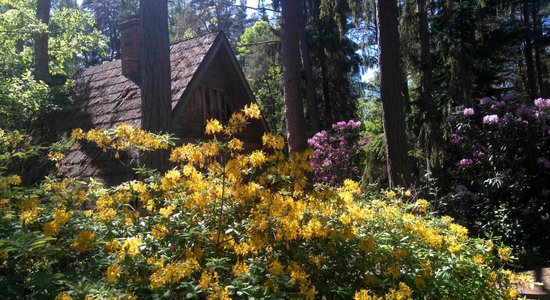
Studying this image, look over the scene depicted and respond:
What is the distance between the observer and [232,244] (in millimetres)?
2656

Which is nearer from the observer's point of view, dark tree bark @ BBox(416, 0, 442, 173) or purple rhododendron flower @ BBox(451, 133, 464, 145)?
dark tree bark @ BBox(416, 0, 442, 173)

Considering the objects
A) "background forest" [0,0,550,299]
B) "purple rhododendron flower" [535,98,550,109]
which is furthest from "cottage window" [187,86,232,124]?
"purple rhododendron flower" [535,98,550,109]

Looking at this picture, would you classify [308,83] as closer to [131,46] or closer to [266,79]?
[131,46]

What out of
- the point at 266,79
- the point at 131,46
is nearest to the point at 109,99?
the point at 131,46

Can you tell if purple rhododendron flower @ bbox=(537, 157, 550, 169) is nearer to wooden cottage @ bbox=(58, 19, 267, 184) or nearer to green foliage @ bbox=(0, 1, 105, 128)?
wooden cottage @ bbox=(58, 19, 267, 184)

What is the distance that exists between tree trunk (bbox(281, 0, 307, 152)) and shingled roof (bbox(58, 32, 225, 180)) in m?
2.25

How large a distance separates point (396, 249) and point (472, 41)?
40.4ft

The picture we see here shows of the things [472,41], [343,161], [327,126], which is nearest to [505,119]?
[343,161]

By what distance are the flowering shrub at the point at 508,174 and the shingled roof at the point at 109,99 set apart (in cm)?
619

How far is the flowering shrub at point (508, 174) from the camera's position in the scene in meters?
8.34

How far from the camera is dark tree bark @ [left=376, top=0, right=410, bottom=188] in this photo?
6855 millimetres

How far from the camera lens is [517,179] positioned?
855 centimetres

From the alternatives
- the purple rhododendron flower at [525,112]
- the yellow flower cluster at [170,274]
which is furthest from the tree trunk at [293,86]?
the yellow flower cluster at [170,274]

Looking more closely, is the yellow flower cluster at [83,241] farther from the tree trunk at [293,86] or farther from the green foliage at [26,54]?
the green foliage at [26,54]
